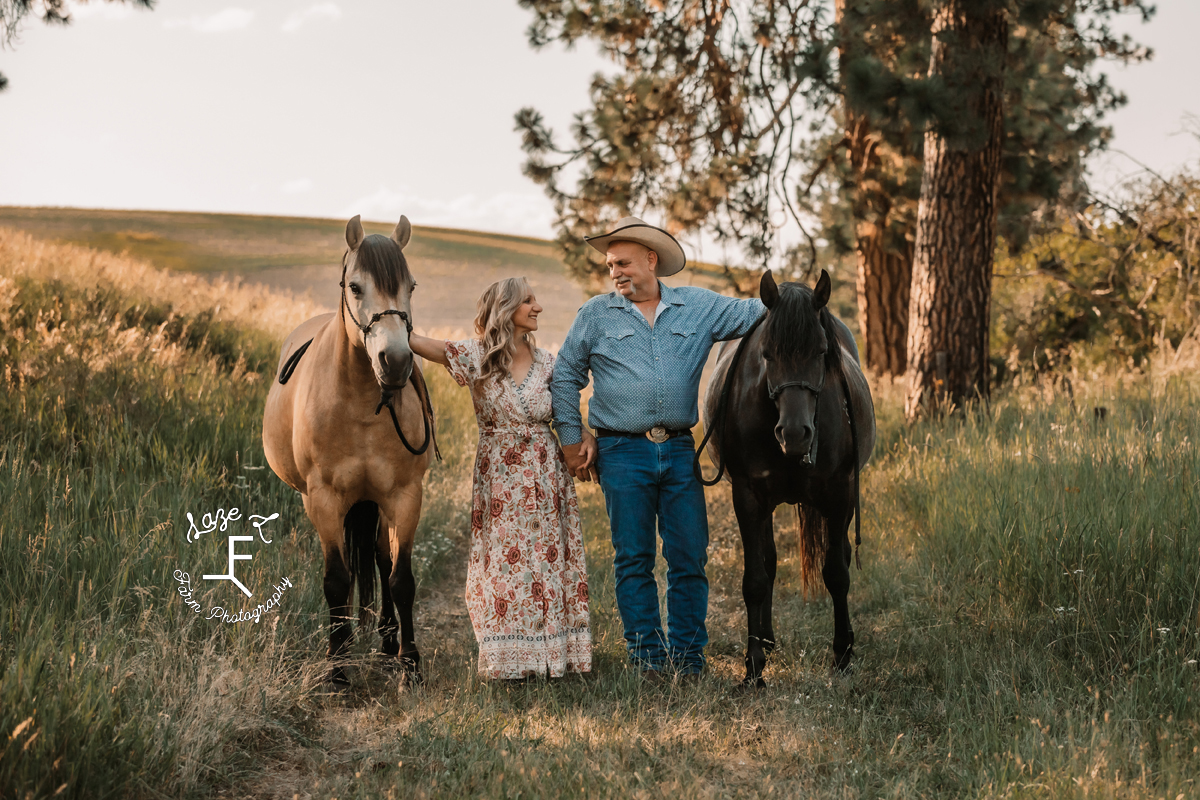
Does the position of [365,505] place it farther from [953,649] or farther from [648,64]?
[648,64]

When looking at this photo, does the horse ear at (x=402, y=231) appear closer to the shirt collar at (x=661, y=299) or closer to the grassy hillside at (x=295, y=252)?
the shirt collar at (x=661, y=299)

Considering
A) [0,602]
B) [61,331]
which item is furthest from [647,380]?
[61,331]

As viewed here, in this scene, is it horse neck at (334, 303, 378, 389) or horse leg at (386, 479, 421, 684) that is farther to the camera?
horse leg at (386, 479, 421, 684)

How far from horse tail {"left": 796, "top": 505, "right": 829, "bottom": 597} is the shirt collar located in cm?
128

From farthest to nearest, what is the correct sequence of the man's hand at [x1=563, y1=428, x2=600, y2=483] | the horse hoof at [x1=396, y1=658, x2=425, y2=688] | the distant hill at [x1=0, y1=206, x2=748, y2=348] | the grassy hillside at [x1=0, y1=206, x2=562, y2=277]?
the grassy hillside at [x1=0, y1=206, x2=562, y2=277] < the distant hill at [x1=0, y1=206, x2=748, y2=348] < the man's hand at [x1=563, y1=428, x2=600, y2=483] < the horse hoof at [x1=396, y1=658, x2=425, y2=688]

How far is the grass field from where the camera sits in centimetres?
270

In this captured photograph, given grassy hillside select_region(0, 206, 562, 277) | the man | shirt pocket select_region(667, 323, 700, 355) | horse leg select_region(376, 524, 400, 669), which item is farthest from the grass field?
grassy hillside select_region(0, 206, 562, 277)

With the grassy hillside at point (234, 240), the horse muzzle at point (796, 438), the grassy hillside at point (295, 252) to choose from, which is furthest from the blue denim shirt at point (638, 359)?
the grassy hillside at point (234, 240)

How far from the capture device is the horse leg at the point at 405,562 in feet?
13.1

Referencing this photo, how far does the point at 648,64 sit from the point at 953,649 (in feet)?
28.2

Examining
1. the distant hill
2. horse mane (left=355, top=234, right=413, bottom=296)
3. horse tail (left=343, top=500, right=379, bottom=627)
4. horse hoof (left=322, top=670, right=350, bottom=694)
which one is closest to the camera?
horse mane (left=355, top=234, right=413, bottom=296)

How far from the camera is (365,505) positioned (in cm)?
434

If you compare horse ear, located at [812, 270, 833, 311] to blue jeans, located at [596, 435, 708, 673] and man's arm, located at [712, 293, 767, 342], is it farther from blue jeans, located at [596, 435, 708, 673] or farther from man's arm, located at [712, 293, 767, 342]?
blue jeans, located at [596, 435, 708, 673]

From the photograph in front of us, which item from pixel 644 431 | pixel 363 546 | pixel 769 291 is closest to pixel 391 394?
pixel 644 431
